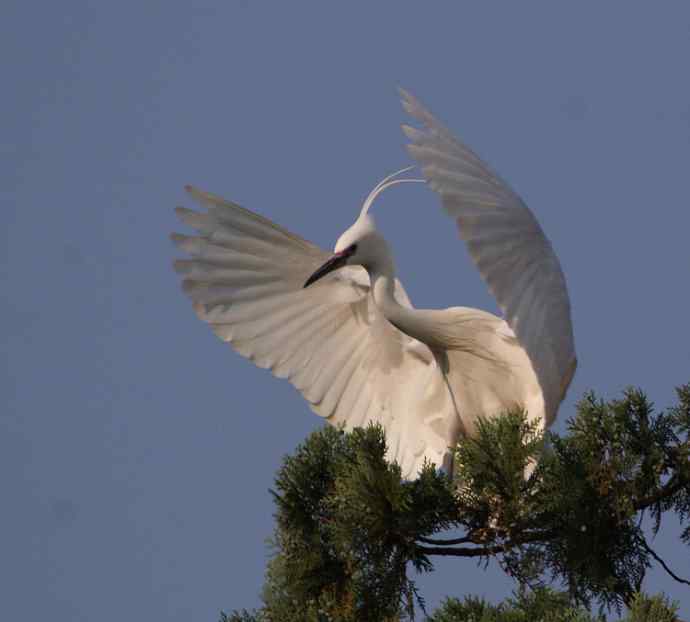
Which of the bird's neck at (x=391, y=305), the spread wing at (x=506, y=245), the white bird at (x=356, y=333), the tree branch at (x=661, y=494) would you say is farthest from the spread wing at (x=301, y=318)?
the tree branch at (x=661, y=494)

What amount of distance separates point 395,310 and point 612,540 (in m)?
1.68

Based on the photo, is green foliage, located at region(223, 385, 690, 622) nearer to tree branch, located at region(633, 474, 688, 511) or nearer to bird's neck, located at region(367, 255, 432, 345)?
tree branch, located at region(633, 474, 688, 511)

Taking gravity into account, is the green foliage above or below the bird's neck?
below

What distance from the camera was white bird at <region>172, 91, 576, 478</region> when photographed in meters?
6.14

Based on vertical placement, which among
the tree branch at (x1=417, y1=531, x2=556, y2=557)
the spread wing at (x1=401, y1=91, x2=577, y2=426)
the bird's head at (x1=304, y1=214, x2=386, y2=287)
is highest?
the bird's head at (x1=304, y1=214, x2=386, y2=287)

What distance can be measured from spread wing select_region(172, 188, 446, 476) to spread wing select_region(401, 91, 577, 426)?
1.35 metres

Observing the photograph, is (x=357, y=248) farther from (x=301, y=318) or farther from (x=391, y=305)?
(x=301, y=318)

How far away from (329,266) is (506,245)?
131 centimetres

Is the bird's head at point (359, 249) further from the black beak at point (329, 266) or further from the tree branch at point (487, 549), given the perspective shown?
the tree branch at point (487, 549)

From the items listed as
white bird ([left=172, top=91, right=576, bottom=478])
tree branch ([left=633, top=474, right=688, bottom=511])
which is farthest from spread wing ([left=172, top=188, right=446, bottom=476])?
tree branch ([left=633, top=474, right=688, bottom=511])

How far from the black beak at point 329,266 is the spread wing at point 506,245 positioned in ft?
3.76

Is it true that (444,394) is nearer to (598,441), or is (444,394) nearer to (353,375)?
(353,375)

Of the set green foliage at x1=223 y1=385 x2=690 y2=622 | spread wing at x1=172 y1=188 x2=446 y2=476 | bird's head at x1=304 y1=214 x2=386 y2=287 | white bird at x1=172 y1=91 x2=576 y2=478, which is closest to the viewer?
green foliage at x1=223 y1=385 x2=690 y2=622

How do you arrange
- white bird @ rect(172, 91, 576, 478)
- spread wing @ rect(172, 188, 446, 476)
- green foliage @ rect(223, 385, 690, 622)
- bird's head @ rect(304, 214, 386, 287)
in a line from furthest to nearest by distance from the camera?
1. spread wing @ rect(172, 188, 446, 476)
2. bird's head @ rect(304, 214, 386, 287)
3. white bird @ rect(172, 91, 576, 478)
4. green foliage @ rect(223, 385, 690, 622)
